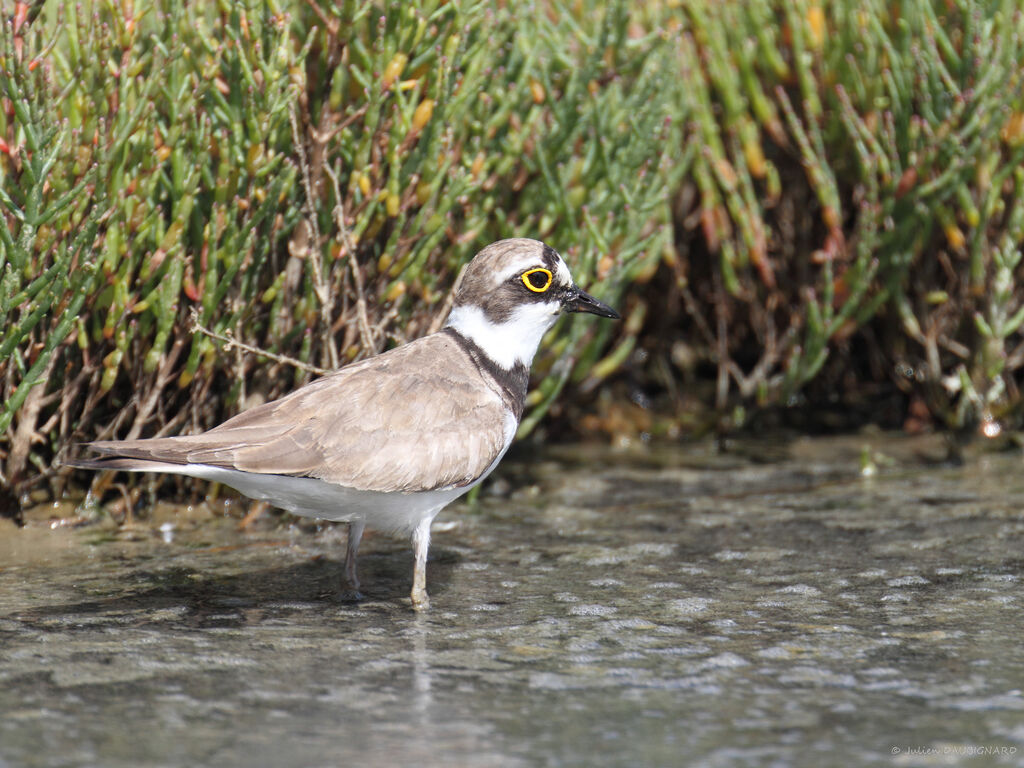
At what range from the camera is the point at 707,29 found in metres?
9.00

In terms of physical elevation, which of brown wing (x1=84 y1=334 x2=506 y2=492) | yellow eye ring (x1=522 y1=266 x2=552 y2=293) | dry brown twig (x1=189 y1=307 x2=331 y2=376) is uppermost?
yellow eye ring (x1=522 y1=266 x2=552 y2=293)

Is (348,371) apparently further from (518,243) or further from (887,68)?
(887,68)

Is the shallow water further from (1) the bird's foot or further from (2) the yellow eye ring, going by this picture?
(2) the yellow eye ring

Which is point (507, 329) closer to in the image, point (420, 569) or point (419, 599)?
point (420, 569)

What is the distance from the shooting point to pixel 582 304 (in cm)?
664

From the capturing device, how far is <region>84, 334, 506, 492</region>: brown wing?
546 centimetres

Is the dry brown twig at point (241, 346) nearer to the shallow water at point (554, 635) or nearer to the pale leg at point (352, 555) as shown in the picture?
the pale leg at point (352, 555)

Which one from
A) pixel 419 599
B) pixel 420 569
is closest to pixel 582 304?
pixel 420 569

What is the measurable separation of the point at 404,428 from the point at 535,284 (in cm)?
112

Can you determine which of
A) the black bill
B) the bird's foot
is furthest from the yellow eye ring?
the bird's foot

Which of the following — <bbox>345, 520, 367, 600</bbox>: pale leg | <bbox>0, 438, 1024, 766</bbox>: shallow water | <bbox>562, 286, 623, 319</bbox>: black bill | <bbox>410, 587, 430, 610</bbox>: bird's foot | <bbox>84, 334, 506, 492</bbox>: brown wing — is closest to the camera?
<bbox>0, 438, 1024, 766</bbox>: shallow water

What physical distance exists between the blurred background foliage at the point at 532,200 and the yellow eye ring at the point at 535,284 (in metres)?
0.80

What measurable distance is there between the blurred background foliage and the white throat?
2.38 ft

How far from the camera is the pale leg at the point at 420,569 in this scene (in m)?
5.84
